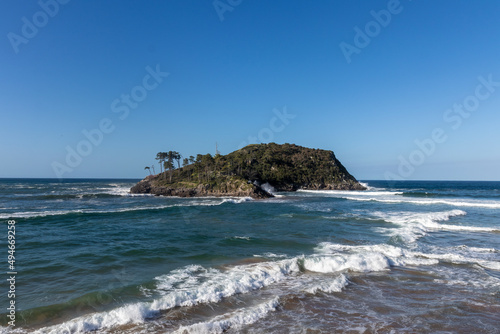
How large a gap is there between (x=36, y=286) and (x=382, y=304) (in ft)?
41.0

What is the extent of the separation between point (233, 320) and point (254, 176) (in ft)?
243

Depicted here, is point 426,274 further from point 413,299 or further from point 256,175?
point 256,175

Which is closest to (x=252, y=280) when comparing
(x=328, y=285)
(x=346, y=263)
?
(x=328, y=285)

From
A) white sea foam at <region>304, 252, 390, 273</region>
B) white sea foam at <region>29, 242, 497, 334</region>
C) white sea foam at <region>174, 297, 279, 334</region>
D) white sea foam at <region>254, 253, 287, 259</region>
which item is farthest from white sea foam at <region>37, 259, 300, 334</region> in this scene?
white sea foam at <region>174, 297, 279, 334</region>

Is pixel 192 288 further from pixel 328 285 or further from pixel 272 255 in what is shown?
pixel 272 255

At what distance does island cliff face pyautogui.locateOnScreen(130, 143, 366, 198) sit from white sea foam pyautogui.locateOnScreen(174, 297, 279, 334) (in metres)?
51.7

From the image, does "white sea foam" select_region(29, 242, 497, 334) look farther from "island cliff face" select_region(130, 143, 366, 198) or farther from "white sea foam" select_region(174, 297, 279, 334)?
"island cliff face" select_region(130, 143, 366, 198)

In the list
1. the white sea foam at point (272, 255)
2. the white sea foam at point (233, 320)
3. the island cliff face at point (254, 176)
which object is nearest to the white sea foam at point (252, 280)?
the white sea foam at point (233, 320)

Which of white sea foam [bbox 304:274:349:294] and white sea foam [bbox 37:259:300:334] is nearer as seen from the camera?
white sea foam [bbox 37:259:300:334]

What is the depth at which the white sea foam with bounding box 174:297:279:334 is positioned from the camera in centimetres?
742

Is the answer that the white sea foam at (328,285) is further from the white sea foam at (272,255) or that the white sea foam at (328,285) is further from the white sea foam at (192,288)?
the white sea foam at (272,255)

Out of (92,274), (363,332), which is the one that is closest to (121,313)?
(92,274)

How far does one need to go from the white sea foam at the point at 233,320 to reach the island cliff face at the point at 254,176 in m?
51.7

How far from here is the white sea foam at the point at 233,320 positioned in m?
7.42
